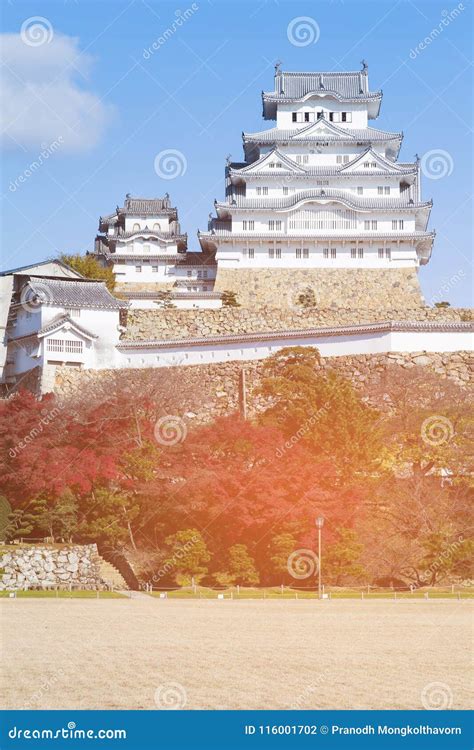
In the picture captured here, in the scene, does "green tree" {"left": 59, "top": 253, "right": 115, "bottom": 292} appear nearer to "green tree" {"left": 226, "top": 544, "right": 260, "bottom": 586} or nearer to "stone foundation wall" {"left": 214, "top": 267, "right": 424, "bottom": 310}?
"stone foundation wall" {"left": 214, "top": 267, "right": 424, "bottom": 310}

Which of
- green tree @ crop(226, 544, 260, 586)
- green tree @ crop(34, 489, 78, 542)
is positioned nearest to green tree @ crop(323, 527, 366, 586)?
green tree @ crop(226, 544, 260, 586)

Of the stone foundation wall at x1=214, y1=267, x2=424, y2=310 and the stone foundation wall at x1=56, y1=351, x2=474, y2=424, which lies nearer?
the stone foundation wall at x1=56, y1=351, x2=474, y2=424

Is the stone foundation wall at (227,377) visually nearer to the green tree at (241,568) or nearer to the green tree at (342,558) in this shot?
the green tree at (241,568)

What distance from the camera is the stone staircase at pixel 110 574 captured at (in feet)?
81.8

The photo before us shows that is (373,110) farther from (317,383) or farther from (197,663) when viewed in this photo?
(197,663)

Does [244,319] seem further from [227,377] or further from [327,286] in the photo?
[327,286]

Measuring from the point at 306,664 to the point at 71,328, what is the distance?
23.5 meters

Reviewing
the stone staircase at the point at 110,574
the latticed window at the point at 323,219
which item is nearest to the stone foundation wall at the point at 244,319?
the latticed window at the point at 323,219

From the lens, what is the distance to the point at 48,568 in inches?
984

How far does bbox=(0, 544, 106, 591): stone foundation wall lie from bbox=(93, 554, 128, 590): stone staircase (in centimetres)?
10

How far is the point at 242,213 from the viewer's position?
4553 centimetres

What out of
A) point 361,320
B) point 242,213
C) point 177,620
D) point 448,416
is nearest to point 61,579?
point 177,620

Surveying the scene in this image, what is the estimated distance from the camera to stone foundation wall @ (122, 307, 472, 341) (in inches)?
1467

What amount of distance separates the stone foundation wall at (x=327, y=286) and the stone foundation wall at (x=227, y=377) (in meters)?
9.52
